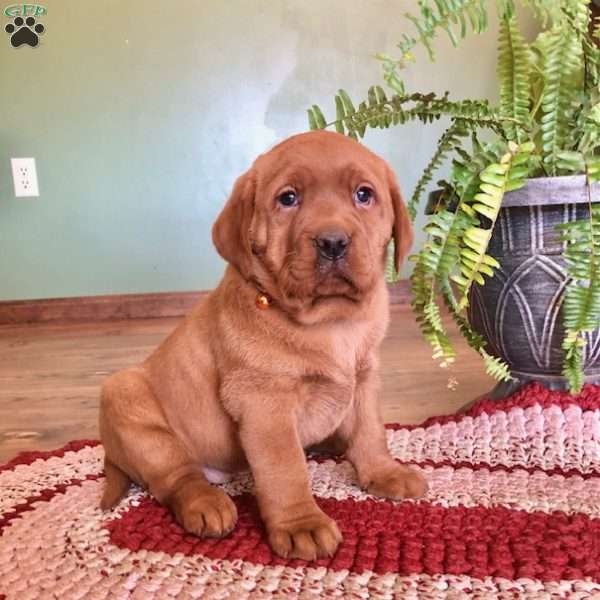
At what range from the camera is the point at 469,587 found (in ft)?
2.86

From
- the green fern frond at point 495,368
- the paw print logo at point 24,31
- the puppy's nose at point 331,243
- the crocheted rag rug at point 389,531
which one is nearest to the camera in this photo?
the crocheted rag rug at point 389,531

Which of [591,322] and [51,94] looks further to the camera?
[51,94]

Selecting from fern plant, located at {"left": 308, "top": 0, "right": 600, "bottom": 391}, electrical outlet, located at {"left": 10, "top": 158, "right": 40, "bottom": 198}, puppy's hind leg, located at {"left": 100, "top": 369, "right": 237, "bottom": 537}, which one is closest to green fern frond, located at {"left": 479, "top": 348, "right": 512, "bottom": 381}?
fern plant, located at {"left": 308, "top": 0, "right": 600, "bottom": 391}

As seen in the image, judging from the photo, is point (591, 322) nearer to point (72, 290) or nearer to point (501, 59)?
point (501, 59)

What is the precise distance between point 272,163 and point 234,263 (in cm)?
18

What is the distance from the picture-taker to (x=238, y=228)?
1.12 m

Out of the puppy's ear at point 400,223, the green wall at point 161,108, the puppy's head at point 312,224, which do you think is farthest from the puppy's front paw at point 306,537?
the green wall at point 161,108

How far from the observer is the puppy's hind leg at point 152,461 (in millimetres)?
1054

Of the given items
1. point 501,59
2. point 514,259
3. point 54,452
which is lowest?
point 54,452

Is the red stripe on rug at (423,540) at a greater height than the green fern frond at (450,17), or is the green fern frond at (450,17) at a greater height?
the green fern frond at (450,17)

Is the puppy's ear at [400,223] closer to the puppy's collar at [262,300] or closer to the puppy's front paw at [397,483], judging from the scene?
the puppy's collar at [262,300]

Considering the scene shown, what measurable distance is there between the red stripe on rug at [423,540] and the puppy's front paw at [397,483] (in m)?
→ 0.02

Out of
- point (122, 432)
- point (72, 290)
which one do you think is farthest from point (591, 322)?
point (72, 290)

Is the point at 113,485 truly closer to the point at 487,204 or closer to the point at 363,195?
the point at 363,195
